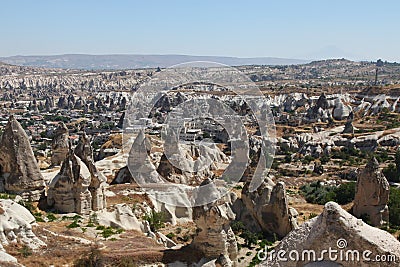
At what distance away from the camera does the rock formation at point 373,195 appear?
75.7ft

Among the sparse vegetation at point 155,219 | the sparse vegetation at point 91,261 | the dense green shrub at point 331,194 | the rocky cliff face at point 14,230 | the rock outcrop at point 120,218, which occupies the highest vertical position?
the rocky cliff face at point 14,230

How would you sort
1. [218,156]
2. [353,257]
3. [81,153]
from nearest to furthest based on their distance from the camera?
[353,257] < [81,153] < [218,156]

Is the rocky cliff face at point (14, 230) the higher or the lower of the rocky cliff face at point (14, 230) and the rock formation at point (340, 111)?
the higher

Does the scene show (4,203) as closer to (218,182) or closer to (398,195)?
(218,182)

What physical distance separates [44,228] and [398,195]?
20.1 m

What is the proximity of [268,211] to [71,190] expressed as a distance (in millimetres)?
9295

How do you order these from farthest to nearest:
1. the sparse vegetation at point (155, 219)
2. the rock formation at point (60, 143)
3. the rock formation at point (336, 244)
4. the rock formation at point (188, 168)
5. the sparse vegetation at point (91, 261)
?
the rock formation at point (60, 143) → the rock formation at point (188, 168) → the sparse vegetation at point (155, 219) → the sparse vegetation at point (91, 261) → the rock formation at point (336, 244)

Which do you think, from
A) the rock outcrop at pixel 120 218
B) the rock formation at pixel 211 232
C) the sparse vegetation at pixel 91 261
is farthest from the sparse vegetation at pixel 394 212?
the sparse vegetation at pixel 91 261

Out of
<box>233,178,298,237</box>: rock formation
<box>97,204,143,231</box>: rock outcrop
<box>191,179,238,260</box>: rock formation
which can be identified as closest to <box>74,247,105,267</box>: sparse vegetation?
<box>191,179,238,260</box>: rock formation

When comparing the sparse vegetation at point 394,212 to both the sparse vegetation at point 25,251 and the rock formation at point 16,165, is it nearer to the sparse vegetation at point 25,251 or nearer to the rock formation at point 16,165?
the rock formation at point 16,165

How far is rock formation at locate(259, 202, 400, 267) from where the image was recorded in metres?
7.10

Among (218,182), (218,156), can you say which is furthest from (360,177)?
Result: (218,156)

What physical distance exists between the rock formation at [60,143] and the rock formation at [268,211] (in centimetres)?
1179

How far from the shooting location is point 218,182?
28094 millimetres
